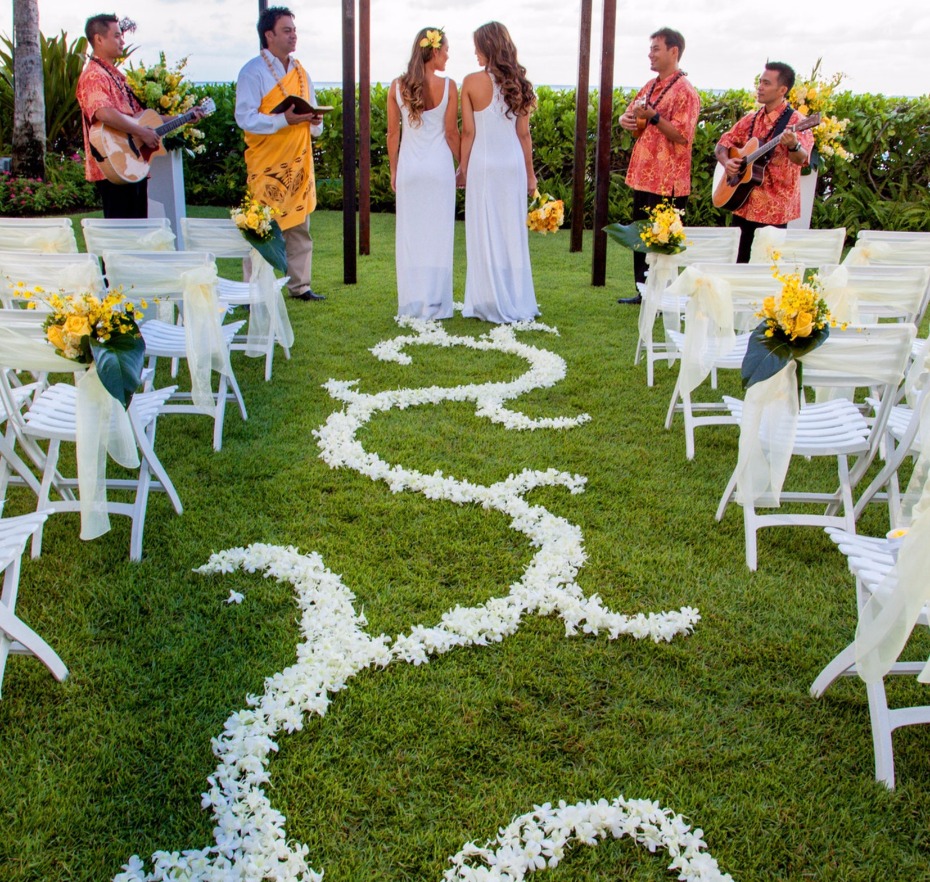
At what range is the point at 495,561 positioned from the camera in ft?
12.8

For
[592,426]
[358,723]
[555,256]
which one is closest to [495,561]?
[358,723]

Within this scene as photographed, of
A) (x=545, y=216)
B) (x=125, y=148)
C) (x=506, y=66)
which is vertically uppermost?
(x=506, y=66)

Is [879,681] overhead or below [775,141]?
below

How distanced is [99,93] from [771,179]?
5794 millimetres

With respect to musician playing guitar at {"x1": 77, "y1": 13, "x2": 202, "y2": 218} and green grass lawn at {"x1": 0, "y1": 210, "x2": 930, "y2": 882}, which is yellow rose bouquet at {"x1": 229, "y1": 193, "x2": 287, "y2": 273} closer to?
musician playing guitar at {"x1": 77, "y1": 13, "x2": 202, "y2": 218}

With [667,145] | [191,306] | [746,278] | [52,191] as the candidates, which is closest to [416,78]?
[667,145]

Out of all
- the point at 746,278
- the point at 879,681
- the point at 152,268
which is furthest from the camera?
the point at 152,268

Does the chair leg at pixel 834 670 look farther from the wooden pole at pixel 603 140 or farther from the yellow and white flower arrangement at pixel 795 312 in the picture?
the wooden pole at pixel 603 140

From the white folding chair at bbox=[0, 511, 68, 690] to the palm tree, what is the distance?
12.7 metres

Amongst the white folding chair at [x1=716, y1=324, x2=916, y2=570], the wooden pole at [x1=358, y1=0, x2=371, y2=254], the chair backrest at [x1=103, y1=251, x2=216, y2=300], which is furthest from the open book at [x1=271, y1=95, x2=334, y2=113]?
the white folding chair at [x1=716, y1=324, x2=916, y2=570]

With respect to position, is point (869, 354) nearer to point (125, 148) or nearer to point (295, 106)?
point (295, 106)

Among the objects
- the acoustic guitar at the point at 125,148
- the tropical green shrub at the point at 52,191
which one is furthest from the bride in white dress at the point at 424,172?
the tropical green shrub at the point at 52,191

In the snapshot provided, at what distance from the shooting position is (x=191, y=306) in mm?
4742

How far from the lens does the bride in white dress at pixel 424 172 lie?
7715 millimetres
